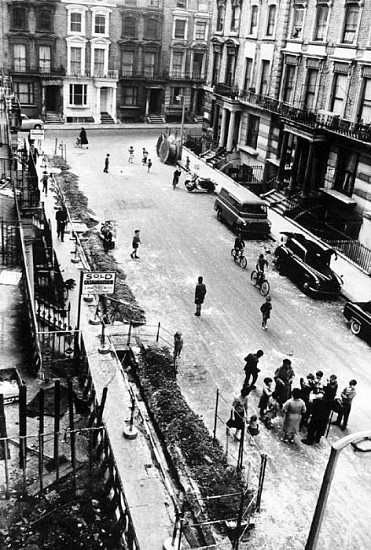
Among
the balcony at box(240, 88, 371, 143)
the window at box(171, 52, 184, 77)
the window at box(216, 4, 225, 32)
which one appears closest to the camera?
the balcony at box(240, 88, 371, 143)

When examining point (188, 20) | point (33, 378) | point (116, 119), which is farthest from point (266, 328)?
point (188, 20)

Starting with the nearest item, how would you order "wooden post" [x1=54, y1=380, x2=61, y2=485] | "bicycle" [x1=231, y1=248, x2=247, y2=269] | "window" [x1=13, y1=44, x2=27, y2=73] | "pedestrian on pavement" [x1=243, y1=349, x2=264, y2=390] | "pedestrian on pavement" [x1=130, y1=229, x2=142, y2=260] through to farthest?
"wooden post" [x1=54, y1=380, x2=61, y2=485]
"pedestrian on pavement" [x1=243, y1=349, x2=264, y2=390]
"pedestrian on pavement" [x1=130, y1=229, x2=142, y2=260]
"bicycle" [x1=231, y1=248, x2=247, y2=269]
"window" [x1=13, y1=44, x2=27, y2=73]

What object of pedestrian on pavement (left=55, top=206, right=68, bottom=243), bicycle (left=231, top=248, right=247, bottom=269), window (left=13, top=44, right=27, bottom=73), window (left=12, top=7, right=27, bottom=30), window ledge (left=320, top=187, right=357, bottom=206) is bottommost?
bicycle (left=231, top=248, right=247, bottom=269)

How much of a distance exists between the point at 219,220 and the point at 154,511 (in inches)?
972

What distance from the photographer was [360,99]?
31625mm

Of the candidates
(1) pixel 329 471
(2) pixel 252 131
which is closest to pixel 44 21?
(2) pixel 252 131

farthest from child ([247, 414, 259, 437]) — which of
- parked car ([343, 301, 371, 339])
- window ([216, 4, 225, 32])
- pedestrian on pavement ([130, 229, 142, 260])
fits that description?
window ([216, 4, 225, 32])

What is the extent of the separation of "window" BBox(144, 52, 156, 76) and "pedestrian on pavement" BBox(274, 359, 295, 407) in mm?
50499

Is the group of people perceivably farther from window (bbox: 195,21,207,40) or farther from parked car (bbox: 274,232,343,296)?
window (bbox: 195,21,207,40)

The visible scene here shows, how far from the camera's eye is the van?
→ 105 ft

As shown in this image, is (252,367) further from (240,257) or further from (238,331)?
(240,257)

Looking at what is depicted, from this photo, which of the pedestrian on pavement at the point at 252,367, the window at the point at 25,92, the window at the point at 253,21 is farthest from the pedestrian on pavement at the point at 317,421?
the window at the point at 25,92

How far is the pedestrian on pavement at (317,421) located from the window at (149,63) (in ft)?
170

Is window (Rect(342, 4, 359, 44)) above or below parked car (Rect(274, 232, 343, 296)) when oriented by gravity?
above
